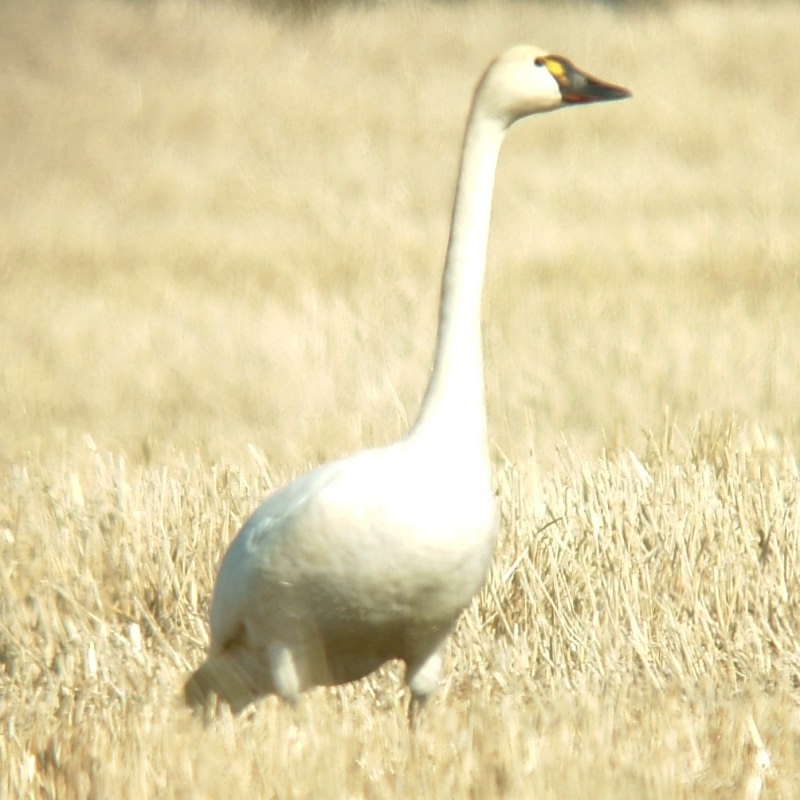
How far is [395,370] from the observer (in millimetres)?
8227

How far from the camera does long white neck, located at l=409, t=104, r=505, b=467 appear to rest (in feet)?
10.8

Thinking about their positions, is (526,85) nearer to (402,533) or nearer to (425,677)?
(402,533)

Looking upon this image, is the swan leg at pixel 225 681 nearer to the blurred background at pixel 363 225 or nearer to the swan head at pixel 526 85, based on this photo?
the swan head at pixel 526 85

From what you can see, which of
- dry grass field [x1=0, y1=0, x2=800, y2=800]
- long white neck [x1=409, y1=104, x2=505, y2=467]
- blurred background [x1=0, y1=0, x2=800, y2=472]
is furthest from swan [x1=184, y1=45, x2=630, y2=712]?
blurred background [x1=0, y1=0, x2=800, y2=472]

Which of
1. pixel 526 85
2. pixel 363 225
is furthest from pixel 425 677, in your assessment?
pixel 363 225

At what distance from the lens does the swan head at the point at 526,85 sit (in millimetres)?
3484

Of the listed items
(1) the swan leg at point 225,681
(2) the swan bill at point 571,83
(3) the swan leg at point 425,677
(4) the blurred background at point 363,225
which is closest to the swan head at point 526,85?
(2) the swan bill at point 571,83

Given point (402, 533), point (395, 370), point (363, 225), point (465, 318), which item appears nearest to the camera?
point (402, 533)

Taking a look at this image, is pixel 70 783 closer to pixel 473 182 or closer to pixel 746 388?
pixel 473 182

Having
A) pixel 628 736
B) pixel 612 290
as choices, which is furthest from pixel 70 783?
pixel 612 290

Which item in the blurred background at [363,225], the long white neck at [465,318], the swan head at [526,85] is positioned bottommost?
the blurred background at [363,225]

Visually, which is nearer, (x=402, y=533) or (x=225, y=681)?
(x=402, y=533)

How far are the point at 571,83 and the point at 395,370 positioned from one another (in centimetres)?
474

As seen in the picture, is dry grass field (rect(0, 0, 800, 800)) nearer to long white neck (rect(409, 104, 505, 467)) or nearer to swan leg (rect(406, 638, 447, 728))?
swan leg (rect(406, 638, 447, 728))
